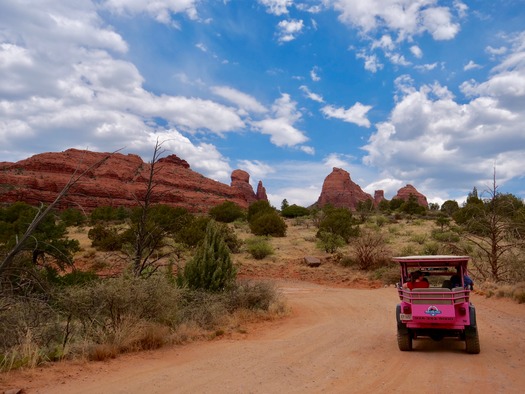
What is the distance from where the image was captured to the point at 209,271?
46.2ft

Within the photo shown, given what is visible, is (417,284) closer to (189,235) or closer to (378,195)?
(189,235)

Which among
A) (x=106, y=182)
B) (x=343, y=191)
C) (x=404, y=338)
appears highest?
(x=343, y=191)

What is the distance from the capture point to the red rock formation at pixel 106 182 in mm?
74875

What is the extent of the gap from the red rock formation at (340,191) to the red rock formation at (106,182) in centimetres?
3494

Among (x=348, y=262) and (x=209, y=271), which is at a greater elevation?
(x=209, y=271)

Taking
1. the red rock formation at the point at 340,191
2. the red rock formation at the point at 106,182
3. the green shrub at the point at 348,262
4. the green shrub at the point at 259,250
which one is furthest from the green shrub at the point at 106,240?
the red rock formation at the point at 340,191

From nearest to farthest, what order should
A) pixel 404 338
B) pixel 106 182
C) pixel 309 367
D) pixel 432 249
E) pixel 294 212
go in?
pixel 309 367
pixel 404 338
pixel 432 249
pixel 294 212
pixel 106 182

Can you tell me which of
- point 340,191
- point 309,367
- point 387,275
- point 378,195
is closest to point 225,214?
point 387,275

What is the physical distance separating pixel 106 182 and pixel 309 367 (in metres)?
87.7

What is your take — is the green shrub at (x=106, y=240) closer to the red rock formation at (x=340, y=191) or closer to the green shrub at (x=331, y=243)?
the green shrub at (x=331, y=243)

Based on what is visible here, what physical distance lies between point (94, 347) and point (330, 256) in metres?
23.5

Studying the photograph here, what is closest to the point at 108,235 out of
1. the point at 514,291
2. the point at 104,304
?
the point at 104,304

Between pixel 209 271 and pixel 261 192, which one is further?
pixel 261 192

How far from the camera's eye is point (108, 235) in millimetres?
31266
